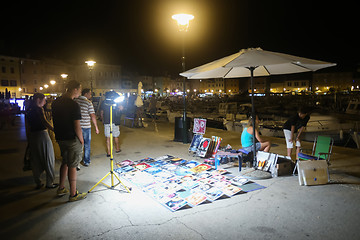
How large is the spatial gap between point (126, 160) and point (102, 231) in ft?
12.6

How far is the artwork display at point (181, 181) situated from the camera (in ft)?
15.2

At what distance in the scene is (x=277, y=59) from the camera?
5.04 meters

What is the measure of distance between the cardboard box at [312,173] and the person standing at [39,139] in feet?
16.8

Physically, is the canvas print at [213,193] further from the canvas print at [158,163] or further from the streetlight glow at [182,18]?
the streetlight glow at [182,18]

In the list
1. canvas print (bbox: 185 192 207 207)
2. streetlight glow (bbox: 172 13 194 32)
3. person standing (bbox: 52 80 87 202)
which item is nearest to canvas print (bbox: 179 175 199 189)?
canvas print (bbox: 185 192 207 207)

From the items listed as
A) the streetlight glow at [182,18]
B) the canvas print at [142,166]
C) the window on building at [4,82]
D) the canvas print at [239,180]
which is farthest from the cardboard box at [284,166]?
the window on building at [4,82]

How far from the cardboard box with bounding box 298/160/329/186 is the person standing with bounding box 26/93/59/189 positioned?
202 inches

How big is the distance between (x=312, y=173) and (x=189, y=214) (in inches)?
114

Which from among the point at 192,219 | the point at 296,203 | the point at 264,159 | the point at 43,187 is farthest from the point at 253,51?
the point at 43,187

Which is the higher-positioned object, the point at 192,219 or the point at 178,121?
the point at 178,121

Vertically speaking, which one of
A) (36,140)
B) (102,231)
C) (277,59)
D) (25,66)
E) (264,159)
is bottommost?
(102,231)

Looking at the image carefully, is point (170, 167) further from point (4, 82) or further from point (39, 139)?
point (4, 82)

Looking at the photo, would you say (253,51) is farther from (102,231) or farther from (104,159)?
(104,159)

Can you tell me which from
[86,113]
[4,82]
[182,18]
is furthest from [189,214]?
[4,82]
